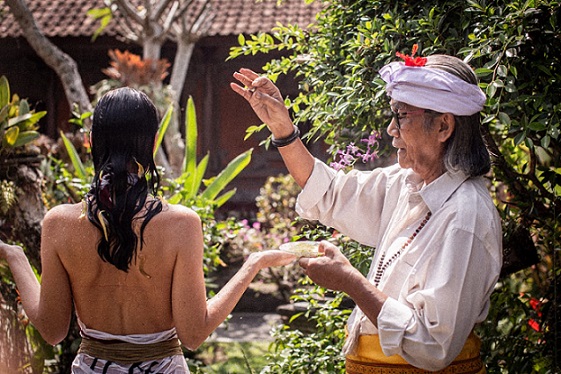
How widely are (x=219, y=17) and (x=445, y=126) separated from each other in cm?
1058

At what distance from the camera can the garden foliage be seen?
110 inches

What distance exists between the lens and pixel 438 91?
2.23 m

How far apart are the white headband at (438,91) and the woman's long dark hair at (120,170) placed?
779 millimetres

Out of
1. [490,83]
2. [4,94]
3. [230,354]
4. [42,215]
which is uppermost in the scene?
[490,83]

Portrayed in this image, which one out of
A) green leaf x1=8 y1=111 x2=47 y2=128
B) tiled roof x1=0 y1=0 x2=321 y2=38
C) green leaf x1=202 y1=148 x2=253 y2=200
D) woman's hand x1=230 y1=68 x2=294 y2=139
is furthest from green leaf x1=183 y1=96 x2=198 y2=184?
tiled roof x1=0 y1=0 x2=321 y2=38

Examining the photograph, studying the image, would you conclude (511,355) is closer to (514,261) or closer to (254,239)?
(514,261)

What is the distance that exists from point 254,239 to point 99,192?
6.99 metres

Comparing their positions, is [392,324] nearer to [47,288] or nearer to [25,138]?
[47,288]

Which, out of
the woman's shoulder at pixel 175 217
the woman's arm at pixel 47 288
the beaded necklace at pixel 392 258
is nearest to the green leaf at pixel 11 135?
the woman's arm at pixel 47 288

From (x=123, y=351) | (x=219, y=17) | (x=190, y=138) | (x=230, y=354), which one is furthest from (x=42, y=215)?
(x=219, y=17)

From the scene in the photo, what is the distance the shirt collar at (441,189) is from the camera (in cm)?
227

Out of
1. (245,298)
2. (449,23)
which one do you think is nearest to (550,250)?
(449,23)

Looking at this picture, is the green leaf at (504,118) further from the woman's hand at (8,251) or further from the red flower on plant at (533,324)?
the woman's hand at (8,251)

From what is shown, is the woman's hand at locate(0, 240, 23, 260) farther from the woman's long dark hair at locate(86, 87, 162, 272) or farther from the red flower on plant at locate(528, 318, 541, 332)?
the red flower on plant at locate(528, 318, 541, 332)
